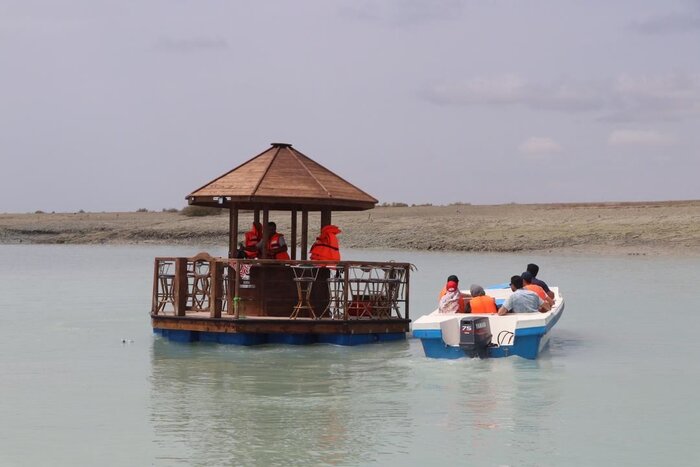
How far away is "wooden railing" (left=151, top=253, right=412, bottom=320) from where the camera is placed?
17.5 metres

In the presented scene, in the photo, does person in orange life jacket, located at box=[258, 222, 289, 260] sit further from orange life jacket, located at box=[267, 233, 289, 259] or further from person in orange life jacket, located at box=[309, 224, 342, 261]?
Answer: person in orange life jacket, located at box=[309, 224, 342, 261]

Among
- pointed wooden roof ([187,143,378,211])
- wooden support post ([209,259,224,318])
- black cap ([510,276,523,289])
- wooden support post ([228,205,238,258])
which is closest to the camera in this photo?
black cap ([510,276,523,289])

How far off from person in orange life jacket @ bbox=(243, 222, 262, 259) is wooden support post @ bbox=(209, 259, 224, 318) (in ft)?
3.32

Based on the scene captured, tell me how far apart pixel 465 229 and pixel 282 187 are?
2991cm

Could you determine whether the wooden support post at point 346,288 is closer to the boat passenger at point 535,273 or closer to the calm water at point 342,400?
the calm water at point 342,400

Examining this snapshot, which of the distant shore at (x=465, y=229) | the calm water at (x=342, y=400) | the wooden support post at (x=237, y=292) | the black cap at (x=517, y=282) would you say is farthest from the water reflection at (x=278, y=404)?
the distant shore at (x=465, y=229)

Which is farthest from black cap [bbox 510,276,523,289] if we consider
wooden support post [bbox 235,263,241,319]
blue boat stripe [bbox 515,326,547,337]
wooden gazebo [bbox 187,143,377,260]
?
wooden support post [bbox 235,263,241,319]

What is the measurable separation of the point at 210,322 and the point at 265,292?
3.27 ft

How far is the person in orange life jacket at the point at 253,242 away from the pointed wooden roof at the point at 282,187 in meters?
0.38

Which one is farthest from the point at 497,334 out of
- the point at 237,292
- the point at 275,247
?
the point at 275,247

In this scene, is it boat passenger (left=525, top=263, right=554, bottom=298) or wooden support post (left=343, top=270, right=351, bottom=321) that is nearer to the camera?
wooden support post (left=343, top=270, right=351, bottom=321)

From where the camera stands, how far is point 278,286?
18.0 meters

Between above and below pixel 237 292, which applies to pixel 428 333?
below

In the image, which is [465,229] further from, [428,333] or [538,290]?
[428,333]
